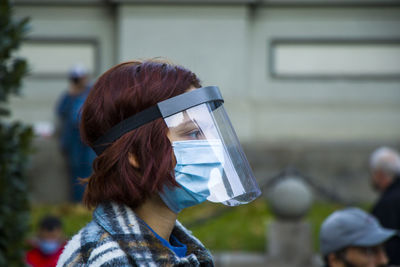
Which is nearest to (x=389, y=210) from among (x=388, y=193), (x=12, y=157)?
(x=388, y=193)

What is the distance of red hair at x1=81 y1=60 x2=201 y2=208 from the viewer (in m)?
1.86

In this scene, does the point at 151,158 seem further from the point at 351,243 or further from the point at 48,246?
the point at 48,246

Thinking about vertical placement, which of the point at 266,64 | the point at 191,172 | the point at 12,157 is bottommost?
the point at 266,64

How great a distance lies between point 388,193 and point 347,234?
198cm

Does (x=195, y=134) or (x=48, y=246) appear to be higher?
(x=195, y=134)

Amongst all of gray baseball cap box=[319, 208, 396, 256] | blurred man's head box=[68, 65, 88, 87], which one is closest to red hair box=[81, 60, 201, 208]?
gray baseball cap box=[319, 208, 396, 256]

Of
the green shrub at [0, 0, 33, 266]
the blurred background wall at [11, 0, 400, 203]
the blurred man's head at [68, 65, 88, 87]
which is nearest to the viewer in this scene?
the green shrub at [0, 0, 33, 266]

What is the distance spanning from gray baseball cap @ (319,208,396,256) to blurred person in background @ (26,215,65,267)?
2475 mm

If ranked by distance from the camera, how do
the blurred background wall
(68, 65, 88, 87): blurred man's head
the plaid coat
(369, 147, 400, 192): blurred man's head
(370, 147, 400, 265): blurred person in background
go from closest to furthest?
the plaid coat, (370, 147, 400, 265): blurred person in background, (369, 147, 400, 192): blurred man's head, (68, 65, 88, 87): blurred man's head, the blurred background wall

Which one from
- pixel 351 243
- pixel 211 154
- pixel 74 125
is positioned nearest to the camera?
pixel 211 154

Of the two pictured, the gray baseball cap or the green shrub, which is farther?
the green shrub

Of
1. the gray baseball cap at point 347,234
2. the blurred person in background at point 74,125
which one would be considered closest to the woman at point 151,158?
the gray baseball cap at point 347,234

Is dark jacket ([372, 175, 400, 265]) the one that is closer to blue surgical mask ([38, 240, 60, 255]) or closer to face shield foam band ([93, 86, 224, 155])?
blue surgical mask ([38, 240, 60, 255])

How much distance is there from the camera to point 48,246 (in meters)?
5.48
